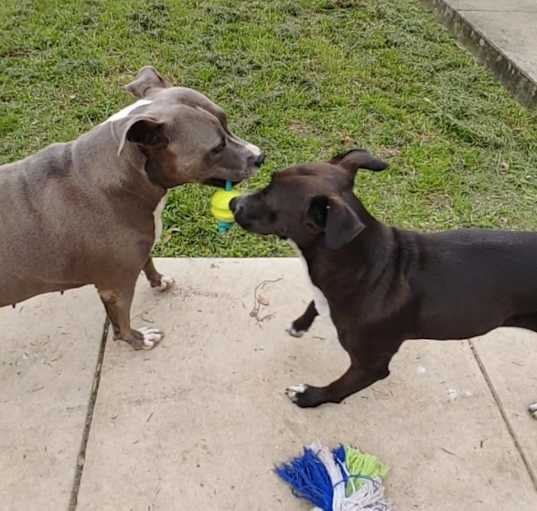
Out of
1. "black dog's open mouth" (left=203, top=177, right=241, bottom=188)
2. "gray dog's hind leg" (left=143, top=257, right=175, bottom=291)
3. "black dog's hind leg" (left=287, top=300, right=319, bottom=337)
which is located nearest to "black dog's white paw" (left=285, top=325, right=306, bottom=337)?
"black dog's hind leg" (left=287, top=300, right=319, bottom=337)

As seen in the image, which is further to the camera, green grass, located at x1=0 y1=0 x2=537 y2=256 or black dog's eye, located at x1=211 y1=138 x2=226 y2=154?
green grass, located at x1=0 y1=0 x2=537 y2=256

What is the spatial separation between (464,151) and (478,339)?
2454 millimetres

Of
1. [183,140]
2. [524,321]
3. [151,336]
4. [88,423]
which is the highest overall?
[183,140]

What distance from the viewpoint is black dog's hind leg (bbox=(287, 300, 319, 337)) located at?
3.43 m

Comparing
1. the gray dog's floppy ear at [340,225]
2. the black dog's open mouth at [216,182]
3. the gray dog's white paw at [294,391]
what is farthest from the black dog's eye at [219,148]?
the gray dog's white paw at [294,391]

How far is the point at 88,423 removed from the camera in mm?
3029

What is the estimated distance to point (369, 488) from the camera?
8.98 ft

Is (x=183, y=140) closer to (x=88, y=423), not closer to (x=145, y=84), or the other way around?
(x=145, y=84)

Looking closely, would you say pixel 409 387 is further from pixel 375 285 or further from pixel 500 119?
pixel 500 119

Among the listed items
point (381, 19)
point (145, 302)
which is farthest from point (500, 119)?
point (145, 302)

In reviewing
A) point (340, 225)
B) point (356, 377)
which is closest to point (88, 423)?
point (356, 377)

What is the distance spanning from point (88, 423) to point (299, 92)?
4335 mm

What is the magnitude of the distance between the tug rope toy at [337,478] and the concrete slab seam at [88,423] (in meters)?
1.00

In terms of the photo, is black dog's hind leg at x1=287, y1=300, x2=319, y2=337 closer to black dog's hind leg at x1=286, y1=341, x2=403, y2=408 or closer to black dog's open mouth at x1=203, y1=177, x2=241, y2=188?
black dog's hind leg at x1=286, y1=341, x2=403, y2=408
